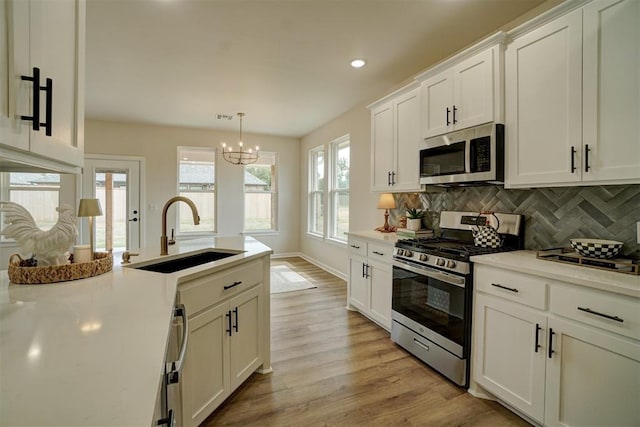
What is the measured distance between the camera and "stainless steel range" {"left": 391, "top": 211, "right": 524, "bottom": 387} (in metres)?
2.04

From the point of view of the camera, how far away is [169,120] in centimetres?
526

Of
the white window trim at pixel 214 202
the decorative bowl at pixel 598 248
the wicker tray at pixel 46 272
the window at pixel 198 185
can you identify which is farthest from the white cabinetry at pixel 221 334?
the window at pixel 198 185

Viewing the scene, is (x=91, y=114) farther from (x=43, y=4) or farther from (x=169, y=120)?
(x=43, y=4)

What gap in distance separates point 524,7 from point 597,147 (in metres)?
1.29

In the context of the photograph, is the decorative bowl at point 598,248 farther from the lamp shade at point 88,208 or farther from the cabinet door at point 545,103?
the lamp shade at point 88,208

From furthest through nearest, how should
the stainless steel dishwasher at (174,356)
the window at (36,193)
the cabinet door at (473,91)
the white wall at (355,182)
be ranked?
the window at (36,193), the white wall at (355,182), the cabinet door at (473,91), the stainless steel dishwasher at (174,356)

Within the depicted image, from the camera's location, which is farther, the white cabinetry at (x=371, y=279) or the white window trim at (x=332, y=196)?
the white window trim at (x=332, y=196)

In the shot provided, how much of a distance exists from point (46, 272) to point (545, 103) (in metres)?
2.83

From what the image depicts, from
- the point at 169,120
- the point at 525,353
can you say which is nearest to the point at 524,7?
the point at 525,353

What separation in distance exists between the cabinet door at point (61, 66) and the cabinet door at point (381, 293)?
246 cm

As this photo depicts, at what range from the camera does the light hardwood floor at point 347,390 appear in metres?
1.79

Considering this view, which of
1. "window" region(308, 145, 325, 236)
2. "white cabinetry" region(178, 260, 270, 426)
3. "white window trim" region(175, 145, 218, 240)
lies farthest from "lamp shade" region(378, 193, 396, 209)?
"white window trim" region(175, 145, 218, 240)

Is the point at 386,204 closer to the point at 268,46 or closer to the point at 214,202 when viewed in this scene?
the point at 268,46

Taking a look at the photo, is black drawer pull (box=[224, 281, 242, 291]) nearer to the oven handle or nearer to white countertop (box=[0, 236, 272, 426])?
white countertop (box=[0, 236, 272, 426])
